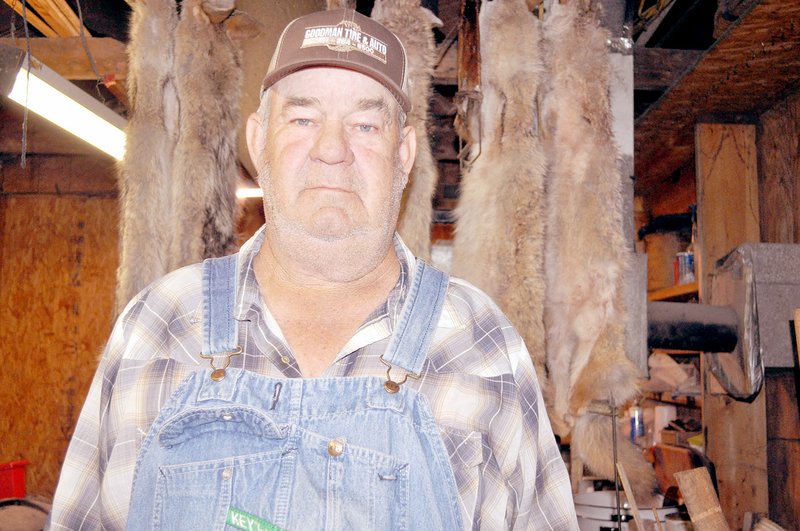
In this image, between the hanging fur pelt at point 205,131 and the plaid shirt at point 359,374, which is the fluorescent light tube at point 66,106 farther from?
the plaid shirt at point 359,374

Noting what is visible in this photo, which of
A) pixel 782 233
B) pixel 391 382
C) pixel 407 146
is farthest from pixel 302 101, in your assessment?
pixel 782 233

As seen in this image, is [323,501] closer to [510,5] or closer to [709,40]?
[510,5]

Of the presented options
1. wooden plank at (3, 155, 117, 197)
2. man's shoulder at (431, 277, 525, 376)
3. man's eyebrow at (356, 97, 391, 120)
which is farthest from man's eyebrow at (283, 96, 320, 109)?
wooden plank at (3, 155, 117, 197)

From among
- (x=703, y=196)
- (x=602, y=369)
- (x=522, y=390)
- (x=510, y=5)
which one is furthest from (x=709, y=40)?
(x=522, y=390)

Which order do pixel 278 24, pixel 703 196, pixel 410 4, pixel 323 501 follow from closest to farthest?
pixel 323 501
pixel 410 4
pixel 278 24
pixel 703 196

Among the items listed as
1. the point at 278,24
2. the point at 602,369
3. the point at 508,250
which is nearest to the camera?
the point at 602,369

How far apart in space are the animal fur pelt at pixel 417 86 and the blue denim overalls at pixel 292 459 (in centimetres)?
131

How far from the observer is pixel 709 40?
361 centimetres

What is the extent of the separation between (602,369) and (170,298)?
1.63 metres

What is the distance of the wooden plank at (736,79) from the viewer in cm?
242

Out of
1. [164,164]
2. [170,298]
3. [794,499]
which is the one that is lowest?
[794,499]

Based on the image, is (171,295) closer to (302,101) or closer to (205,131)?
(302,101)

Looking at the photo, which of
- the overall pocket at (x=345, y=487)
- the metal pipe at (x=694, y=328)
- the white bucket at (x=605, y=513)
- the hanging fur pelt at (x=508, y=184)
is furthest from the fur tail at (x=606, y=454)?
the overall pocket at (x=345, y=487)

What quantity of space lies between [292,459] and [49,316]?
5258 mm
